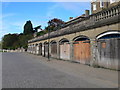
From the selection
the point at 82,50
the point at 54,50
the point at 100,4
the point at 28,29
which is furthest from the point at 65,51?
the point at 28,29

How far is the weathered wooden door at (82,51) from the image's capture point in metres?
14.8

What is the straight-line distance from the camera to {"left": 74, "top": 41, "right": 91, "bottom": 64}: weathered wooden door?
14.8 metres

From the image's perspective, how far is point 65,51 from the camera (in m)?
20.2

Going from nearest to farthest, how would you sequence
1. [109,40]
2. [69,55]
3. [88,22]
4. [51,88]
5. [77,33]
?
1. [51,88]
2. [109,40]
3. [88,22]
4. [77,33]
5. [69,55]

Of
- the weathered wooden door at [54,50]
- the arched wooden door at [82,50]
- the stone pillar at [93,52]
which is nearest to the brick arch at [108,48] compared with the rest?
the stone pillar at [93,52]

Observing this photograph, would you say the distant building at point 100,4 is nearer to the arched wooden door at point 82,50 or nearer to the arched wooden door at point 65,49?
the arched wooden door at point 65,49

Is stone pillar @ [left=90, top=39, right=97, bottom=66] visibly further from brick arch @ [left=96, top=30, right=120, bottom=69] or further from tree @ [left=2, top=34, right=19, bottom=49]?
tree @ [left=2, top=34, right=19, bottom=49]

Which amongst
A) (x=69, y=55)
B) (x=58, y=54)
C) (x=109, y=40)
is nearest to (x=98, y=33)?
(x=109, y=40)

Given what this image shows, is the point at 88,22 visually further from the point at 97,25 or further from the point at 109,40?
the point at 109,40

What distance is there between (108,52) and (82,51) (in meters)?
4.27

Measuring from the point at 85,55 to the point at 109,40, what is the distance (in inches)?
153

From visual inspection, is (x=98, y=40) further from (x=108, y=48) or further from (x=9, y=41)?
(x=9, y=41)

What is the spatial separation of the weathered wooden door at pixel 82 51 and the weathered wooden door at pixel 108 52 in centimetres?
191

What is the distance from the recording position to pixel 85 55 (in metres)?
15.2
